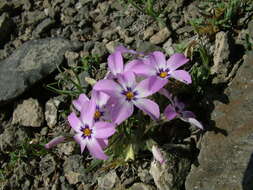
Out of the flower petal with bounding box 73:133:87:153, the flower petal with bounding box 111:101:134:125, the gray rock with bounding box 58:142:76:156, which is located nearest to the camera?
the flower petal with bounding box 111:101:134:125

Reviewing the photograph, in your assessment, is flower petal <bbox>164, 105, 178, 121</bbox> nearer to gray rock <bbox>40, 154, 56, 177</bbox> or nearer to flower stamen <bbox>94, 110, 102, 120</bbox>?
flower stamen <bbox>94, 110, 102, 120</bbox>

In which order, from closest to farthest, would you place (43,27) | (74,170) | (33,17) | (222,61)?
(222,61) → (74,170) → (43,27) → (33,17)

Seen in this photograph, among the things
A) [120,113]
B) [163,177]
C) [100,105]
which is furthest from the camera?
[163,177]

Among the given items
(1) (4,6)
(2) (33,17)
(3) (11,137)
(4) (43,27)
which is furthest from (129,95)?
(1) (4,6)

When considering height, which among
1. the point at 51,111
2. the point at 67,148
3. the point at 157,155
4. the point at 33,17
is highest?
the point at 33,17

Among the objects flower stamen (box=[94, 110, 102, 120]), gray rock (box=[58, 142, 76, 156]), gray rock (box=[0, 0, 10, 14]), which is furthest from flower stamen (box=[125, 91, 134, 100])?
gray rock (box=[0, 0, 10, 14])

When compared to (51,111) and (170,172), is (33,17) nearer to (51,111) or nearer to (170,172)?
(51,111)
